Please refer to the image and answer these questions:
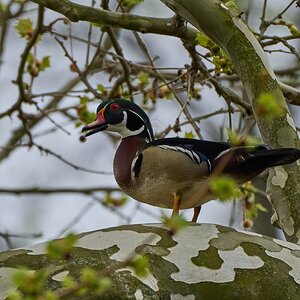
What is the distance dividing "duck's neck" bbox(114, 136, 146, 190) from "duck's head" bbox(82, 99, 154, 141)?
3 centimetres

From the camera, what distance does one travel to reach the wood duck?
2.80m

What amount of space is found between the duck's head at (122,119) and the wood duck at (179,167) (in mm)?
83

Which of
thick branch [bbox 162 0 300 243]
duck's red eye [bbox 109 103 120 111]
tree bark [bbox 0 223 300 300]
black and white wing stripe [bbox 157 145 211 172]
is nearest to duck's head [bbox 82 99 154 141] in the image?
duck's red eye [bbox 109 103 120 111]

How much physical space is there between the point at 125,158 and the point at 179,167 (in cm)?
21

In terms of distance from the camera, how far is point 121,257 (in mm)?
2477

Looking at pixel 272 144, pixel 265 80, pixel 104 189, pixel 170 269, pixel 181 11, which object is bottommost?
pixel 104 189

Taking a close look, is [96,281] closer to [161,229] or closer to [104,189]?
[161,229]

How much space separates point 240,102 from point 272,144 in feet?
2.63

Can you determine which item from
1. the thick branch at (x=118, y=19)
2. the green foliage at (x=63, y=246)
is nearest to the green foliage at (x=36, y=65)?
the thick branch at (x=118, y=19)

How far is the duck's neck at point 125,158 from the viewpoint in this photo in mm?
2969

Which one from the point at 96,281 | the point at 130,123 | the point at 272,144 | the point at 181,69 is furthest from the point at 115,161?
the point at 96,281

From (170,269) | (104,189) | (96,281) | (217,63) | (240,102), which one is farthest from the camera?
(104,189)

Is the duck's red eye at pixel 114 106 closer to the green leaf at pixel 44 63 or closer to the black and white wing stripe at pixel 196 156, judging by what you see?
the black and white wing stripe at pixel 196 156

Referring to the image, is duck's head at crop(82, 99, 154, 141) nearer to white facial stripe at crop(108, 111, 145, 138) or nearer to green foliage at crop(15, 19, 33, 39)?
white facial stripe at crop(108, 111, 145, 138)
